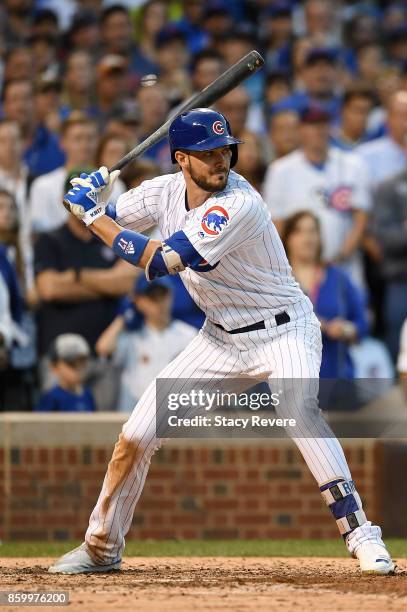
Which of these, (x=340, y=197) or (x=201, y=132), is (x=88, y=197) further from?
(x=340, y=197)

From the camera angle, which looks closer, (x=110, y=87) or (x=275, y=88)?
(x=110, y=87)

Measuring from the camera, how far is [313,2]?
11367mm

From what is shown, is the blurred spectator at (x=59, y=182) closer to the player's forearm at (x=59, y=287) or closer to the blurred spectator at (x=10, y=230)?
the blurred spectator at (x=10, y=230)

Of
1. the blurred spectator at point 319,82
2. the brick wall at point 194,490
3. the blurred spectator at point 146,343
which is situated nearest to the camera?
the brick wall at point 194,490

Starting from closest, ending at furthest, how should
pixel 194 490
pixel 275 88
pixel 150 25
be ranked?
pixel 194 490
pixel 275 88
pixel 150 25

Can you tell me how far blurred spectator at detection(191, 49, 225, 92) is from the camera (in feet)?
33.4

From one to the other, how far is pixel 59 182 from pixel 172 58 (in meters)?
2.38

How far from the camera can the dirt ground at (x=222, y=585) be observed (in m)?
4.71

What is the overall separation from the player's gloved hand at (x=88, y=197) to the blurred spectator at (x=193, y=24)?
5993 millimetres

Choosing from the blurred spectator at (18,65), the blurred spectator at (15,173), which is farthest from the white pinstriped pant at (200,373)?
the blurred spectator at (18,65)

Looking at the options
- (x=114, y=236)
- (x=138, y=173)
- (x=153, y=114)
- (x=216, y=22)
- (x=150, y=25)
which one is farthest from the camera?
(x=216, y=22)

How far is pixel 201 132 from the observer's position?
544 cm

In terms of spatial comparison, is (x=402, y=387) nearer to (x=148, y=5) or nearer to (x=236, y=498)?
(x=236, y=498)

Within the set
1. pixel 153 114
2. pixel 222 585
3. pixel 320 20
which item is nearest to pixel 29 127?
pixel 153 114
